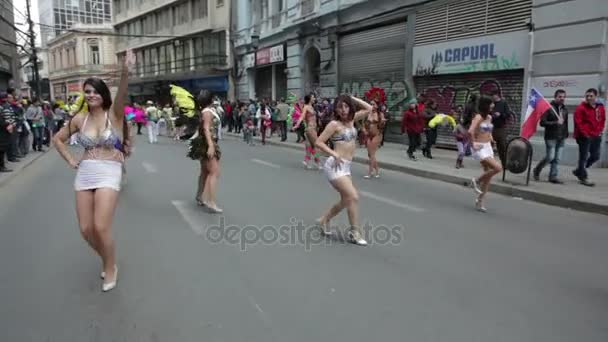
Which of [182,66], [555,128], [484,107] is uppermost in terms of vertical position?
[182,66]

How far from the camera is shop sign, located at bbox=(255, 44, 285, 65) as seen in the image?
25925 mm

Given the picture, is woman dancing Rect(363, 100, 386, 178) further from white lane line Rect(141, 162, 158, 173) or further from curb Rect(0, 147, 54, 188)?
curb Rect(0, 147, 54, 188)

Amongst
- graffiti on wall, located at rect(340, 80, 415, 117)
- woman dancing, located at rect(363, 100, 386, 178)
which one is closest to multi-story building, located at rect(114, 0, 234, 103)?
graffiti on wall, located at rect(340, 80, 415, 117)

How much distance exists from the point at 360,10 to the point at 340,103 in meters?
14.9

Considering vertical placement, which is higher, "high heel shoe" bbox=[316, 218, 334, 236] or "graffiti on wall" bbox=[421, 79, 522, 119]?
"graffiti on wall" bbox=[421, 79, 522, 119]

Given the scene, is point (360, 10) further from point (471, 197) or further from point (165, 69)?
point (165, 69)

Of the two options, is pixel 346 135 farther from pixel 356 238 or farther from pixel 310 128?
pixel 310 128

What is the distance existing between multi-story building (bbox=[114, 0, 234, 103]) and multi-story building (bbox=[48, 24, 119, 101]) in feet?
16.6

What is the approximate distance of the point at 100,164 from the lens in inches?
158

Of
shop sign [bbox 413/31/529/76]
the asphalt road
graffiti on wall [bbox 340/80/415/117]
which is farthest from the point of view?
graffiti on wall [bbox 340/80/415/117]

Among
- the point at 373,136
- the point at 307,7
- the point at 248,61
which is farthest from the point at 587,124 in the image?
the point at 248,61

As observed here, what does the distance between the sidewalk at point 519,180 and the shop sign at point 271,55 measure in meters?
13.1

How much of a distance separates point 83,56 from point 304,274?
209 feet

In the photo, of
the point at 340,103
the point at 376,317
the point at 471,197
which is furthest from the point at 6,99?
the point at 376,317
